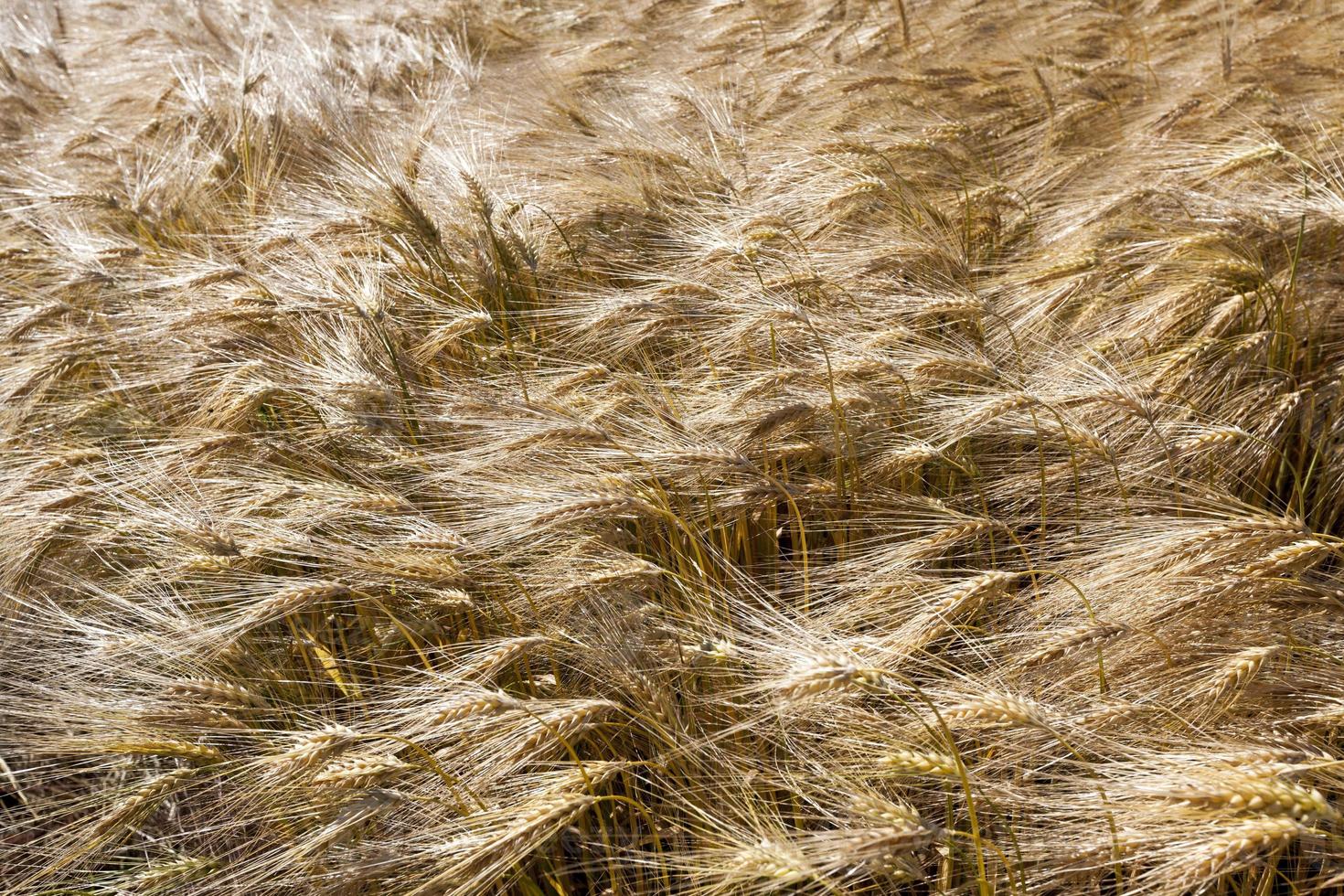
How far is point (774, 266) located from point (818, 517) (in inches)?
23.4

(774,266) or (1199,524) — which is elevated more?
(774,266)

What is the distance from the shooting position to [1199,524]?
150 centimetres

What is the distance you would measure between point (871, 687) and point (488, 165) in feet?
6.76

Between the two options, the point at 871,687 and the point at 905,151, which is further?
the point at 905,151

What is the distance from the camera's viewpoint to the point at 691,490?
1.87 meters

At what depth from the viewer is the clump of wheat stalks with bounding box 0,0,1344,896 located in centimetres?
132

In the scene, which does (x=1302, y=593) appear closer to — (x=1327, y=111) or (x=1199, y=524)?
(x=1199, y=524)

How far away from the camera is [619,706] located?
138 cm

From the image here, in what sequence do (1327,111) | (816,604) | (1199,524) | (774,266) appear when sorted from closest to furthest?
(1199,524), (816,604), (774,266), (1327,111)

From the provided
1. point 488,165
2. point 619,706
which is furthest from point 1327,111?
point 619,706

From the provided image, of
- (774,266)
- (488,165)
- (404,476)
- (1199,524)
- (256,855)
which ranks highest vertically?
(488,165)

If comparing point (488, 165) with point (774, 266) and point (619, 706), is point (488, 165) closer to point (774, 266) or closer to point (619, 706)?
point (774, 266)

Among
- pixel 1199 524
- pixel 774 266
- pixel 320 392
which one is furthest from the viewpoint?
pixel 774 266

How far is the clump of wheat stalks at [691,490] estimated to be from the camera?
1.32 m
